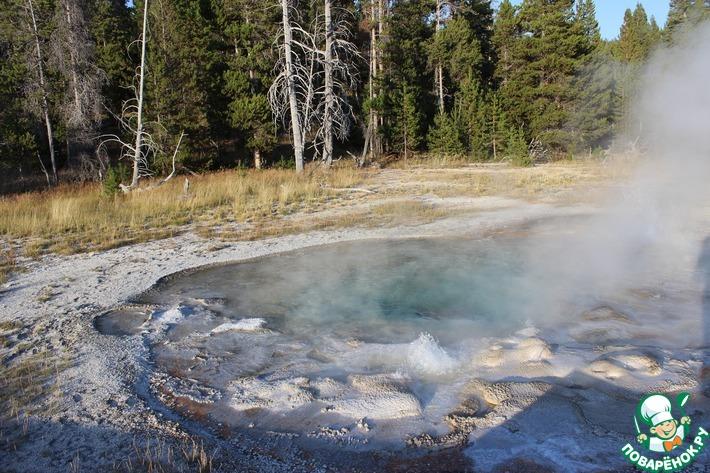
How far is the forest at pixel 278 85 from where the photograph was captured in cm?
1967

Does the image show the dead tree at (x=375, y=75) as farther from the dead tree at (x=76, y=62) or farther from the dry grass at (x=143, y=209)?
the dead tree at (x=76, y=62)

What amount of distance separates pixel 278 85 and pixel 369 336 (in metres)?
18.7

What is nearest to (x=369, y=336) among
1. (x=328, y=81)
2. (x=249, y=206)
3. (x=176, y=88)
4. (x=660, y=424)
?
(x=660, y=424)

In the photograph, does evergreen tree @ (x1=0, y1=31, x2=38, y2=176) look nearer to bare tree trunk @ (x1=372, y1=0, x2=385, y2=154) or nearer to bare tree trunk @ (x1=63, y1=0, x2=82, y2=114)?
bare tree trunk @ (x1=63, y1=0, x2=82, y2=114)

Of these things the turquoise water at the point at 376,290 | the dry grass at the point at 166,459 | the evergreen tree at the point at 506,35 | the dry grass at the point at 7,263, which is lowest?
the dry grass at the point at 166,459

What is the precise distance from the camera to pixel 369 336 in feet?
16.0

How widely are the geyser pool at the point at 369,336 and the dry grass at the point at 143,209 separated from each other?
11.3 feet

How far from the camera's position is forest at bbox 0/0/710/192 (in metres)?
19.7

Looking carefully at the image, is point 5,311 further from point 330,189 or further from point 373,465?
point 330,189

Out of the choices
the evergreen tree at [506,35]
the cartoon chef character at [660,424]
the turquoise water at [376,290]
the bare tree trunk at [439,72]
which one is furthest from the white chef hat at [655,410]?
the evergreen tree at [506,35]

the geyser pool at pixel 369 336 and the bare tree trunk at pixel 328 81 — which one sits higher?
the bare tree trunk at pixel 328 81

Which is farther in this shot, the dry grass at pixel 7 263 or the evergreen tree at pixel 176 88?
the evergreen tree at pixel 176 88

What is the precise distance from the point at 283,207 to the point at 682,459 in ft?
35.6

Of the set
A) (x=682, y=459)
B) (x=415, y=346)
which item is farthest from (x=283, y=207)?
(x=682, y=459)
